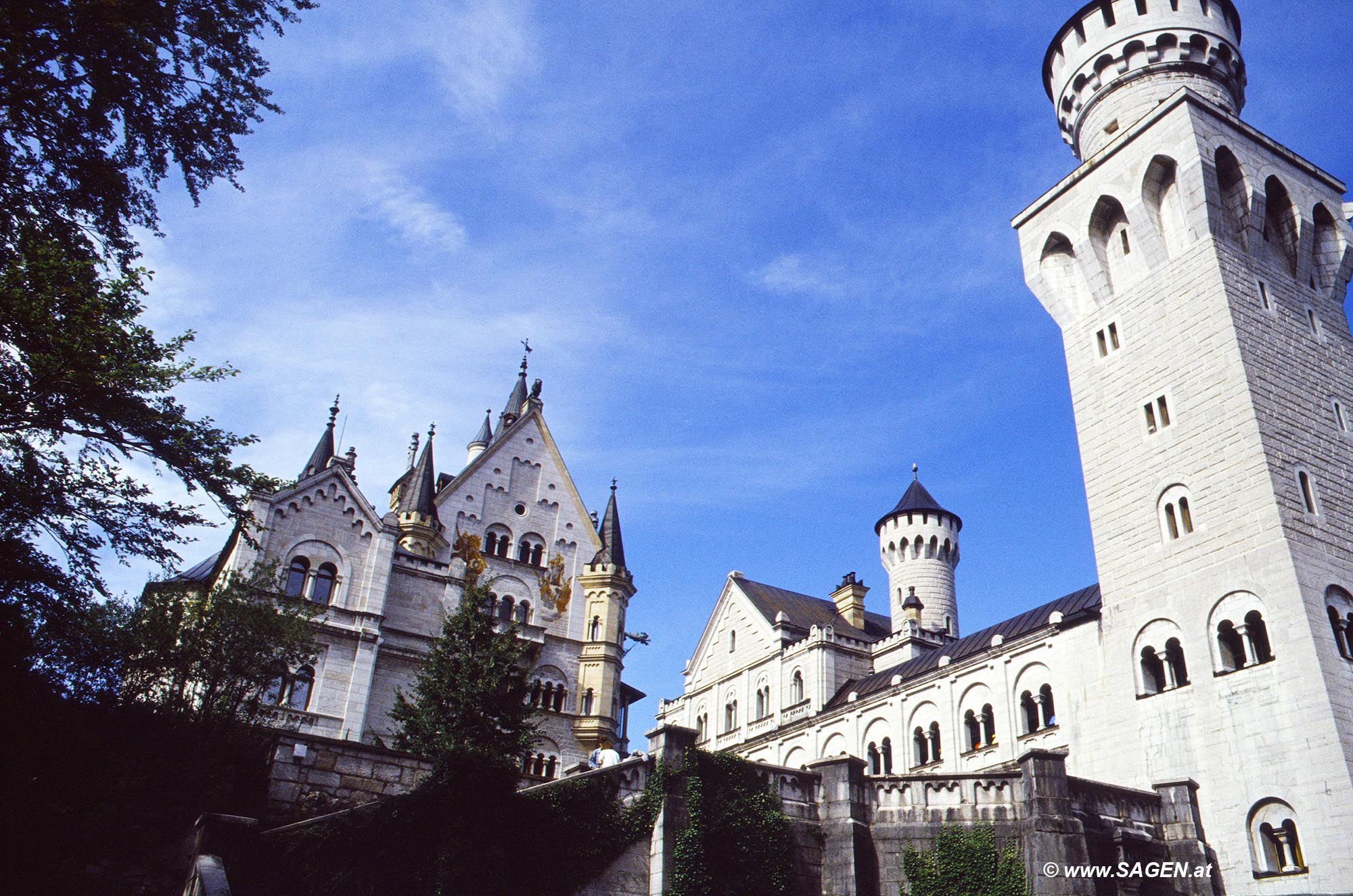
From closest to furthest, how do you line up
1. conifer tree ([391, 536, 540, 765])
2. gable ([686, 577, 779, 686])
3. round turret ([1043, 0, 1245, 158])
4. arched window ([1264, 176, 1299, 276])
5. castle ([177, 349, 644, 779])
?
conifer tree ([391, 536, 540, 765]) < arched window ([1264, 176, 1299, 276]) < round turret ([1043, 0, 1245, 158]) < castle ([177, 349, 644, 779]) < gable ([686, 577, 779, 686])

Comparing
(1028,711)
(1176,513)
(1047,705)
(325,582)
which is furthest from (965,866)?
(325,582)

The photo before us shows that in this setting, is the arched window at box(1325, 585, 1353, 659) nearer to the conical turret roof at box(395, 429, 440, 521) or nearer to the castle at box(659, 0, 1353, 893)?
the castle at box(659, 0, 1353, 893)

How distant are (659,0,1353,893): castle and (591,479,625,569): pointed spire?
10281 millimetres

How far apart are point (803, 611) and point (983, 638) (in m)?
15.7

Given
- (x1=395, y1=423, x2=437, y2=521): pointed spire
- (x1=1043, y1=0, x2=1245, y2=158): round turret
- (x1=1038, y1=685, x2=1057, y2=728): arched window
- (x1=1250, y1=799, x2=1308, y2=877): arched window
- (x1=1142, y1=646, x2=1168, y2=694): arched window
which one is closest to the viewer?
(x1=1250, y1=799, x2=1308, y2=877): arched window

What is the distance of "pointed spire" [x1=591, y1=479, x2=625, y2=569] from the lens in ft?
149

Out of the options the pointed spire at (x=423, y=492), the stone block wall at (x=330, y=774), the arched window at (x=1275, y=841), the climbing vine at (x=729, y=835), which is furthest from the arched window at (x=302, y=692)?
the arched window at (x=1275, y=841)

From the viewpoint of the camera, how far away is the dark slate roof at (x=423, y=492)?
43.1 meters

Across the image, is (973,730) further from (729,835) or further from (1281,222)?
(1281,222)

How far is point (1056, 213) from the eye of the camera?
35.4 meters

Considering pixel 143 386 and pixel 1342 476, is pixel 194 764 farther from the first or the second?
pixel 1342 476

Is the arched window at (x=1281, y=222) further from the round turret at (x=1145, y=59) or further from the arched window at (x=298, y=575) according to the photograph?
the arched window at (x=298, y=575)

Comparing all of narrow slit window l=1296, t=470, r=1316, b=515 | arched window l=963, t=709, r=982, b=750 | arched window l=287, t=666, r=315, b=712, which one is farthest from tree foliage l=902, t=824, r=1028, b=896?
arched window l=287, t=666, r=315, b=712

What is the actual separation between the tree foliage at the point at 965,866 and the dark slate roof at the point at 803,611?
25311mm
